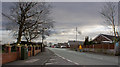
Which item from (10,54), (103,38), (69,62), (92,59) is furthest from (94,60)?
(103,38)

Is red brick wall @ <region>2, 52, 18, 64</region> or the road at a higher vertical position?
red brick wall @ <region>2, 52, 18, 64</region>

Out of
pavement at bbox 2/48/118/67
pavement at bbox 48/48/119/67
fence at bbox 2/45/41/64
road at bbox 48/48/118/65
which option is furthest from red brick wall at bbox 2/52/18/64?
pavement at bbox 48/48/119/67

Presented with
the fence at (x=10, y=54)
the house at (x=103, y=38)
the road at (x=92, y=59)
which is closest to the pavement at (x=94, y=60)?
the road at (x=92, y=59)

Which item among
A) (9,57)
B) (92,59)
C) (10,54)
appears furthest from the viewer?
(92,59)

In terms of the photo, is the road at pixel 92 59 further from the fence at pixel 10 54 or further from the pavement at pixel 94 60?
the fence at pixel 10 54

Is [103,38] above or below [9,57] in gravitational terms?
above

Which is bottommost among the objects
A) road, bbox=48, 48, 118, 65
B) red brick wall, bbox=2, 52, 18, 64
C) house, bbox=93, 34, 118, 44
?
road, bbox=48, 48, 118, 65

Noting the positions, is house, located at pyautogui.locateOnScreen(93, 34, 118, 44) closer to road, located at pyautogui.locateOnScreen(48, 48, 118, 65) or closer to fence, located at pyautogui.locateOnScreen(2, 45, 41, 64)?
road, located at pyautogui.locateOnScreen(48, 48, 118, 65)

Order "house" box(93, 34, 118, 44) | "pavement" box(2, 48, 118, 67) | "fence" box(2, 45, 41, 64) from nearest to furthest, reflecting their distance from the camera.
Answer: "pavement" box(2, 48, 118, 67) < "fence" box(2, 45, 41, 64) < "house" box(93, 34, 118, 44)

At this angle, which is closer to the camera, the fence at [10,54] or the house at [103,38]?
the fence at [10,54]

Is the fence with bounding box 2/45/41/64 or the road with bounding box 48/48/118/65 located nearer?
the fence with bounding box 2/45/41/64

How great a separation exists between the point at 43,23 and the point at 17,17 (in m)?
5.33

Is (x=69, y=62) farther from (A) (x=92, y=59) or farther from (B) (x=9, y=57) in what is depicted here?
(B) (x=9, y=57)

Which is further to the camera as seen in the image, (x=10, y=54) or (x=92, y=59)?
(x=92, y=59)
